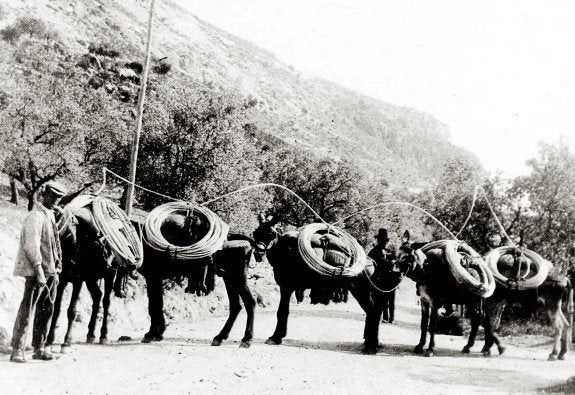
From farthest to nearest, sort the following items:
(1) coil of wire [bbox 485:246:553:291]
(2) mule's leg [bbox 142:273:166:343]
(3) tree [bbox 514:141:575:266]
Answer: (3) tree [bbox 514:141:575:266], (1) coil of wire [bbox 485:246:553:291], (2) mule's leg [bbox 142:273:166:343]

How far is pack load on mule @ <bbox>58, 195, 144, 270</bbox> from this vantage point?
9.11m

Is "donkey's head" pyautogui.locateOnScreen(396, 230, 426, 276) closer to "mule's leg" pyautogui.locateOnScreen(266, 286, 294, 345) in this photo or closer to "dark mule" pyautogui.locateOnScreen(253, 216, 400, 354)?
"dark mule" pyautogui.locateOnScreen(253, 216, 400, 354)

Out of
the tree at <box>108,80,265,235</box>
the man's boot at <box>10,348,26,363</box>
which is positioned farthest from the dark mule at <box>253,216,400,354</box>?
the tree at <box>108,80,265,235</box>

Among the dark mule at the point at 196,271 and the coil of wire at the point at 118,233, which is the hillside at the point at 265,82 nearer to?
the dark mule at the point at 196,271

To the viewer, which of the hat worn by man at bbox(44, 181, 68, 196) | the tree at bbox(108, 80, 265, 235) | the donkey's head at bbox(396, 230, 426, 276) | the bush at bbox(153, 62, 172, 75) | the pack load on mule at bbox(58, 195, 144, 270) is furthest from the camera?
the bush at bbox(153, 62, 172, 75)

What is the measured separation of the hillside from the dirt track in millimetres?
56960

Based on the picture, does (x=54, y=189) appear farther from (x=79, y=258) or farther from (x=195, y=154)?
(x=195, y=154)

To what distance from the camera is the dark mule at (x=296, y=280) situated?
11.0 m

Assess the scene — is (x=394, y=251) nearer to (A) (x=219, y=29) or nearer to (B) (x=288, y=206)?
(B) (x=288, y=206)

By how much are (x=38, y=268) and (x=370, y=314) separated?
6722mm

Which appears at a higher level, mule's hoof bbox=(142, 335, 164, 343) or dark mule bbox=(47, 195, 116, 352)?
dark mule bbox=(47, 195, 116, 352)

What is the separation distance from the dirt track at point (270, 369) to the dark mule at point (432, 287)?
0.82 metres

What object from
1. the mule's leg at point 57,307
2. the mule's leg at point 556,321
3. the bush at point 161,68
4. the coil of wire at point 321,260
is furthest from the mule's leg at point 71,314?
the bush at point 161,68

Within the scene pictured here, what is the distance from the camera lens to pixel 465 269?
1162cm
